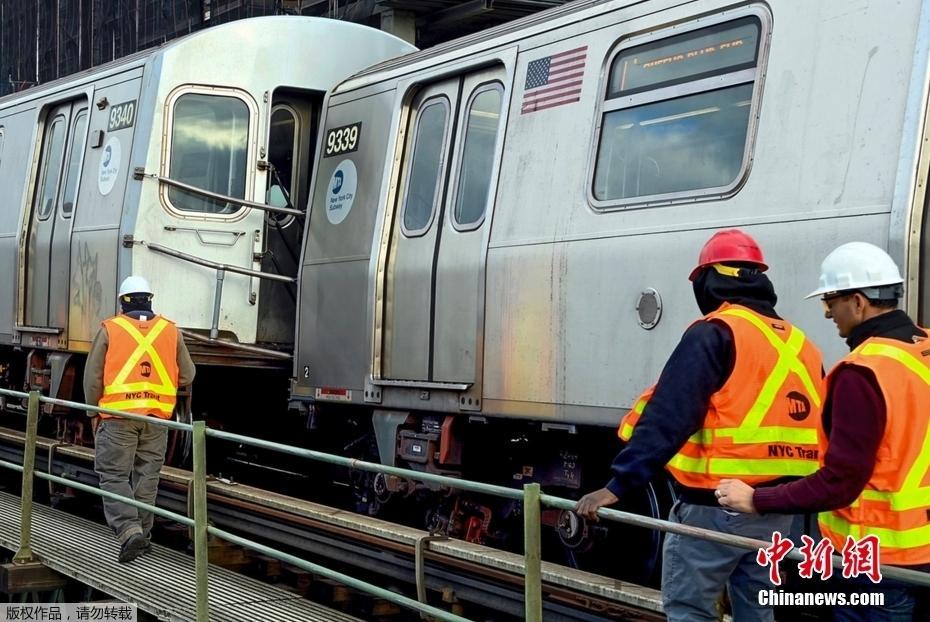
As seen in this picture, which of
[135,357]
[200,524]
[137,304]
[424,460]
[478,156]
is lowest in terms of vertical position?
[200,524]

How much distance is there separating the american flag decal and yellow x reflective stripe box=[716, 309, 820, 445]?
3.29m

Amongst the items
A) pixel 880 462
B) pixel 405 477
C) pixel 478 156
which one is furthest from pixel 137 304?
pixel 880 462

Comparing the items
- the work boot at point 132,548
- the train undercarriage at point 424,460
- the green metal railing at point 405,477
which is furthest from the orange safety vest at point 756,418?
the work boot at point 132,548

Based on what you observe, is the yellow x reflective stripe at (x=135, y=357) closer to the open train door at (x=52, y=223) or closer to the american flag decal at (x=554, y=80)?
the american flag decal at (x=554, y=80)

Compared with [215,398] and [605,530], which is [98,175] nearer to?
[215,398]

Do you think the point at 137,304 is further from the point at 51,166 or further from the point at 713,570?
the point at 713,570

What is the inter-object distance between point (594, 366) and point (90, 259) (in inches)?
229

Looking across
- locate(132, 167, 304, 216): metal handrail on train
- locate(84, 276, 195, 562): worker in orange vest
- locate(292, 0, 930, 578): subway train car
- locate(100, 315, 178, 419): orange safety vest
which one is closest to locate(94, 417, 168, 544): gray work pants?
locate(84, 276, 195, 562): worker in orange vest

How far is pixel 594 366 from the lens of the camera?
23.4 feet

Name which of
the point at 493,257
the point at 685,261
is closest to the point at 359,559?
the point at 493,257

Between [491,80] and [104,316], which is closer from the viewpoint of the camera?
[491,80]

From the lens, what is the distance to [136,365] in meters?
8.79

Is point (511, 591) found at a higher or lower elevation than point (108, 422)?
lower

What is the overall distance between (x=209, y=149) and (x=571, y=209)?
4301 millimetres
